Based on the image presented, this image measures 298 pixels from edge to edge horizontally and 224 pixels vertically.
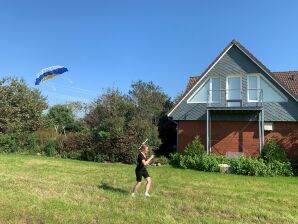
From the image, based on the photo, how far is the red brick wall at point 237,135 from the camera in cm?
2291

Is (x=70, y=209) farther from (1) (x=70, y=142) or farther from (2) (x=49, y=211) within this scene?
(1) (x=70, y=142)

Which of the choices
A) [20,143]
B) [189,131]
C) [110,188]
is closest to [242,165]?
[189,131]

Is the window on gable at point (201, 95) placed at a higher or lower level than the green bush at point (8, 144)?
higher

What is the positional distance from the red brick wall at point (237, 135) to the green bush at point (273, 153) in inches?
80.3

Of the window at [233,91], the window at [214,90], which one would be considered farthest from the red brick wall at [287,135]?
the window at [214,90]

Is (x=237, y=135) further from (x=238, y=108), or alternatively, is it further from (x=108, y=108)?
(x=108, y=108)

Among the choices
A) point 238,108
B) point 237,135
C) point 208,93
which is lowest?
point 237,135

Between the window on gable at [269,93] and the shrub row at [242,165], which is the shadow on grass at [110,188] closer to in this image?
the shrub row at [242,165]

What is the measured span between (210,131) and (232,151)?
190 centimetres

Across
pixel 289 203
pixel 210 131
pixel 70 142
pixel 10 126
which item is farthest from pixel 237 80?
pixel 10 126

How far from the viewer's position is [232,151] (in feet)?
79.9

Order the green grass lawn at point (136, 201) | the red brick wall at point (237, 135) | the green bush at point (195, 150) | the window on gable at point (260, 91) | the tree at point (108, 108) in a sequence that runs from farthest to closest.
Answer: the tree at point (108, 108)
the window on gable at point (260, 91)
the red brick wall at point (237, 135)
the green bush at point (195, 150)
the green grass lawn at point (136, 201)

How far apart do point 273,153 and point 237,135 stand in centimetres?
393

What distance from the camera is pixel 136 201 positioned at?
388 inches
